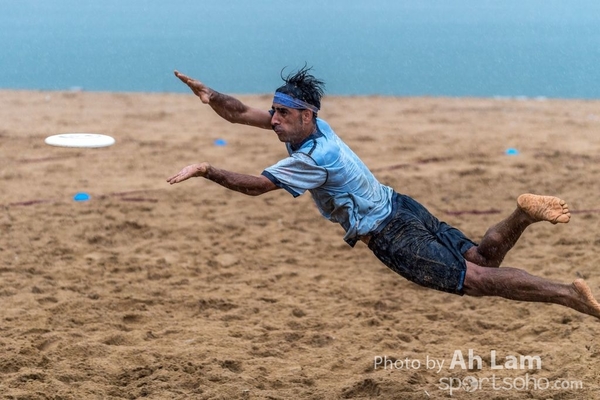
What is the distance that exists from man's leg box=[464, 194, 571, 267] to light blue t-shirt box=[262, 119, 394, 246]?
58 centimetres

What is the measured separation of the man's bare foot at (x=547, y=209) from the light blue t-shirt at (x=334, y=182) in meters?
0.84

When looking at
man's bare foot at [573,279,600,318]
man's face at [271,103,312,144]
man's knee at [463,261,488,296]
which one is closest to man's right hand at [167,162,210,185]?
man's face at [271,103,312,144]

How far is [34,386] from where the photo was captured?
5.12 meters

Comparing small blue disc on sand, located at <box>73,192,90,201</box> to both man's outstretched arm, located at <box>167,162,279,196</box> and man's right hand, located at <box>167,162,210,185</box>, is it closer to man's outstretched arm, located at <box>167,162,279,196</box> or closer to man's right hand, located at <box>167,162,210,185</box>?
man's outstretched arm, located at <box>167,162,279,196</box>

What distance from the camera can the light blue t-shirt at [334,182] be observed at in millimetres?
4793

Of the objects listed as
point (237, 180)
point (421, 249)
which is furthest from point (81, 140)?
point (421, 249)

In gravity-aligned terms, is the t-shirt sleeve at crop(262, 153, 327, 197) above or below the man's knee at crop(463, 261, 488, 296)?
above

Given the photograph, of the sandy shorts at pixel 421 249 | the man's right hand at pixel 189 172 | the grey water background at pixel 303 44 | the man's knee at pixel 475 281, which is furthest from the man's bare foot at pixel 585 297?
the grey water background at pixel 303 44

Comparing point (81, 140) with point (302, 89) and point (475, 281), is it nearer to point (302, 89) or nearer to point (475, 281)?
point (302, 89)

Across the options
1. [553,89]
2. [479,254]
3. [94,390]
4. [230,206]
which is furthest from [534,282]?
[553,89]

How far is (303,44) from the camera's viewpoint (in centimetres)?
1786

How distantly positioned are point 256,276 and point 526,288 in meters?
3.05

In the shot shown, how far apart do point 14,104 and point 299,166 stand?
34.0 ft

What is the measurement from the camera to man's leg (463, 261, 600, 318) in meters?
4.56
